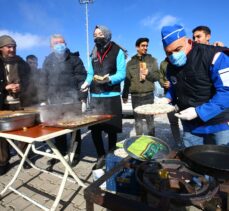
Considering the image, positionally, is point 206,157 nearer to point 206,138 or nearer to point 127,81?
point 206,138

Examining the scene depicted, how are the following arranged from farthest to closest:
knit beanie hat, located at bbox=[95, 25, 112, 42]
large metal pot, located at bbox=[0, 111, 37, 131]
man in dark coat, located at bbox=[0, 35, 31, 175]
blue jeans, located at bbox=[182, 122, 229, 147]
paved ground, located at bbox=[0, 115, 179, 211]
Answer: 1. man in dark coat, located at bbox=[0, 35, 31, 175]
2. knit beanie hat, located at bbox=[95, 25, 112, 42]
3. paved ground, located at bbox=[0, 115, 179, 211]
4. large metal pot, located at bbox=[0, 111, 37, 131]
5. blue jeans, located at bbox=[182, 122, 229, 147]

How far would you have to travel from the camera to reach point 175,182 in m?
1.75

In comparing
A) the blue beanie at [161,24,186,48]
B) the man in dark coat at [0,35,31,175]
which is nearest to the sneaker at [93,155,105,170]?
the man in dark coat at [0,35,31,175]

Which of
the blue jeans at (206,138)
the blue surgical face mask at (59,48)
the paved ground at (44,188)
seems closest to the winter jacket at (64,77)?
the blue surgical face mask at (59,48)

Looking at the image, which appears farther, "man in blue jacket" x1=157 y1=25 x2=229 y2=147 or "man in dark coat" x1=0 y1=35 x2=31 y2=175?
"man in dark coat" x1=0 y1=35 x2=31 y2=175

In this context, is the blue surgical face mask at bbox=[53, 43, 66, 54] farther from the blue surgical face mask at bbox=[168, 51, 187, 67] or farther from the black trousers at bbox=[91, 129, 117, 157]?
the blue surgical face mask at bbox=[168, 51, 187, 67]

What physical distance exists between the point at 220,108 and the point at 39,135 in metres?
1.75

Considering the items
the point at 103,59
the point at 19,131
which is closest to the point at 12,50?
the point at 103,59

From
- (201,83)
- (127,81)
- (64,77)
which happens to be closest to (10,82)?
(64,77)

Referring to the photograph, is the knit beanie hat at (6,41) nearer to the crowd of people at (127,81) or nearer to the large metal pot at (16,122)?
the crowd of people at (127,81)

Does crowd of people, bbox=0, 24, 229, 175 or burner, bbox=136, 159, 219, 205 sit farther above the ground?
crowd of people, bbox=0, 24, 229, 175

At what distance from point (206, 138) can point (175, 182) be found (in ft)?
3.08

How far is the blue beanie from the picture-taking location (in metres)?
2.26

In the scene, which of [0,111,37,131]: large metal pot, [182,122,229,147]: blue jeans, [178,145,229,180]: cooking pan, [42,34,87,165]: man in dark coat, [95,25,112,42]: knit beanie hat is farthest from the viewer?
[42,34,87,165]: man in dark coat
